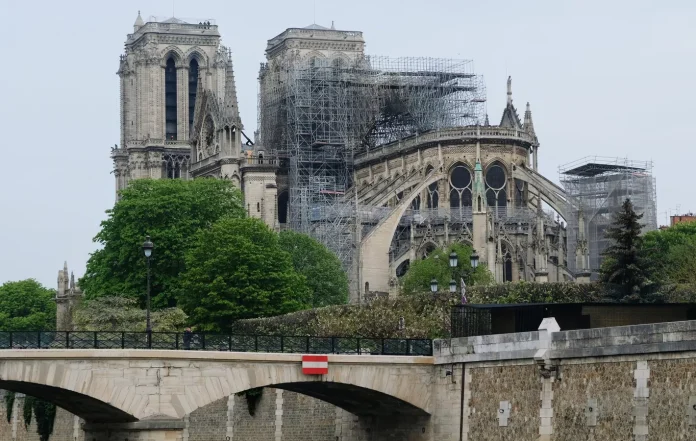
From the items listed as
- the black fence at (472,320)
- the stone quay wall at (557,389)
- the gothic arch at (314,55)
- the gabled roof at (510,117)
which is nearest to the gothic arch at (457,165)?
the gabled roof at (510,117)

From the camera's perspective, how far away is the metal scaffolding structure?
116938mm

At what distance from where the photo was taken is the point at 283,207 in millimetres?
122000

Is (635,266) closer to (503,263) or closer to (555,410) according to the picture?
(555,410)

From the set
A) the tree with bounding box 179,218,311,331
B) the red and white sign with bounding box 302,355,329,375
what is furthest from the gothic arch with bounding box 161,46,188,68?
the red and white sign with bounding box 302,355,329,375

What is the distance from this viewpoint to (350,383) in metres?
51.8

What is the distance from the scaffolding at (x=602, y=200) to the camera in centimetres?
10275

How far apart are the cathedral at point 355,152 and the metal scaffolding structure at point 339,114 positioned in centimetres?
11

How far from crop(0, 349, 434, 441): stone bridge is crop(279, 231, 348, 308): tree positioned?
136 ft

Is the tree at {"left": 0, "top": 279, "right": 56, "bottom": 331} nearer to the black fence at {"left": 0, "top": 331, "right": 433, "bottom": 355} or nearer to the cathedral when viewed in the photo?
the cathedral

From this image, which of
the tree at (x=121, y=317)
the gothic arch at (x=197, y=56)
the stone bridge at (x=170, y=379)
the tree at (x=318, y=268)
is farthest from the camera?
the gothic arch at (x=197, y=56)

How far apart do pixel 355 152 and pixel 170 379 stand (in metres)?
71.5

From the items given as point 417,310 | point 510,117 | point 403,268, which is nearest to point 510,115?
point 510,117

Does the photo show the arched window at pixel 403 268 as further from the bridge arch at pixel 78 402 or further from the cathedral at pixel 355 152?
the bridge arch at pixel 78 402

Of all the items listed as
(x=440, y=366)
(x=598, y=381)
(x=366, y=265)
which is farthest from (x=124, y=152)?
(x=598, y=381)
